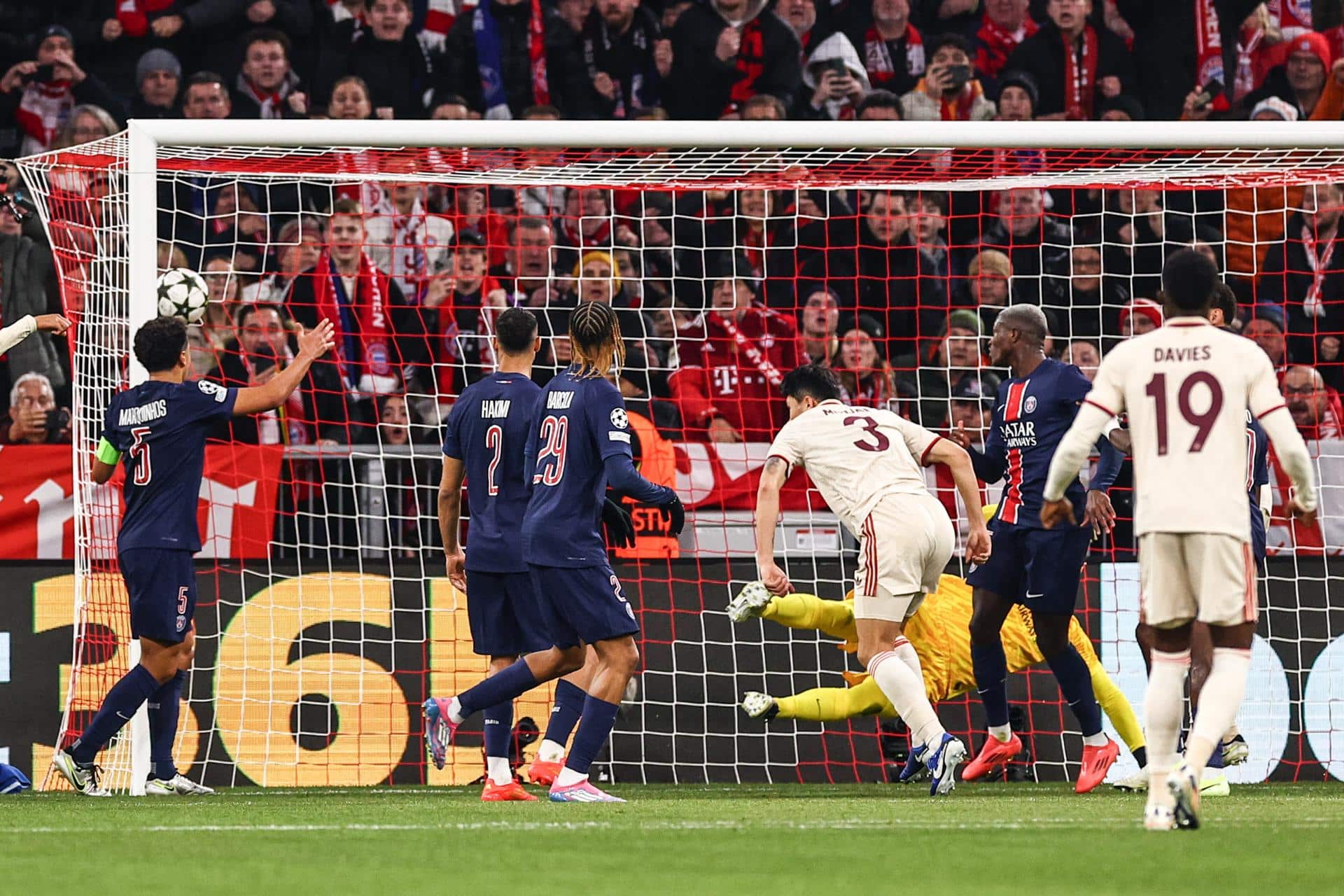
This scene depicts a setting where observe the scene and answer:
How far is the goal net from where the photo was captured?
934cm

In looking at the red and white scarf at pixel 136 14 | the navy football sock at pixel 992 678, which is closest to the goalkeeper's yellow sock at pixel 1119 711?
the navy football sock at pixel 992 678

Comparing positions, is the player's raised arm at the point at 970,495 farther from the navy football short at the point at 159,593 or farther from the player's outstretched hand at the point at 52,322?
the player's outstretched hand at the point at 52,322

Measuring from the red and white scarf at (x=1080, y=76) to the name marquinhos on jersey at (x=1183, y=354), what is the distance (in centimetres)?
834

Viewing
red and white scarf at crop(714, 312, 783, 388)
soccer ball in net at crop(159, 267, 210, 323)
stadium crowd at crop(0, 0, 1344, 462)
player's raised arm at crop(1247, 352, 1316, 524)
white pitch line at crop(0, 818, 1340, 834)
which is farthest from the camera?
Result: red and white scarf at crop(714, 312, 783, 388)

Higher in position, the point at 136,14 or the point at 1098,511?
the point at 136,14

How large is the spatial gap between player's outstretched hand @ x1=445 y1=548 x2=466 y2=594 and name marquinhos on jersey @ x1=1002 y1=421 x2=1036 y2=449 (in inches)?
95.1

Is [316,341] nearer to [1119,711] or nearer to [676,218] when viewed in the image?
[1119,711]

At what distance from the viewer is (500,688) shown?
776 centimetres

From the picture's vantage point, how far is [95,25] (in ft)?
43.9

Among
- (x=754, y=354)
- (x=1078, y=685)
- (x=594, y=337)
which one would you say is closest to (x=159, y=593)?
(x=594, y=337)

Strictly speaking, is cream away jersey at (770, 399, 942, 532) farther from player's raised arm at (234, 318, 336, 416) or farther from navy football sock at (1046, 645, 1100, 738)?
player's raised arm at (234, 318, 336, 416)

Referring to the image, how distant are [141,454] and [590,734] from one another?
227 centimetres

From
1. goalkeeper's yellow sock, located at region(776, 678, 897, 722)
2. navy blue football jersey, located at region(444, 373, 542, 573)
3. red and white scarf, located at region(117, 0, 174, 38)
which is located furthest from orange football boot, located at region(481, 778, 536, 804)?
red and white scarf, located at region(117, 0, 174, 38)

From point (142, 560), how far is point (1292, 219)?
8007mm
